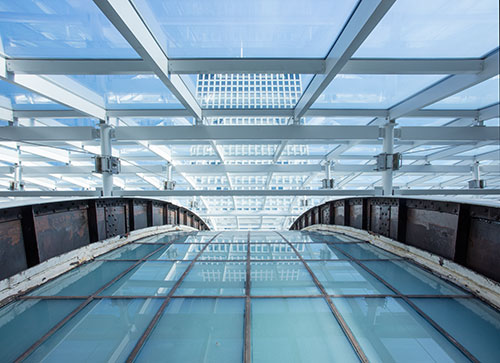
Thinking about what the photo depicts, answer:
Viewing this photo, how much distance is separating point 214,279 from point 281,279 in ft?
3.60

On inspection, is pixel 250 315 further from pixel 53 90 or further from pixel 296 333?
pixel 53 90

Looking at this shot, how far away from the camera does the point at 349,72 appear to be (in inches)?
184

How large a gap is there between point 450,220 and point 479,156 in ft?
48.6

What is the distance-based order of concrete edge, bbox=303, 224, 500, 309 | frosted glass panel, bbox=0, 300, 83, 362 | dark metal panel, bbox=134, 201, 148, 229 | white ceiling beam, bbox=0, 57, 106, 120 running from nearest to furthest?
frosted glass panel, bbox=0, 300, 83, 362, concrete edge, bbox=303, 224, 500, 309, white ceiling beam, bbox=0, 57, 106, 120, dark metal panel, bbox=134, 201, 148, 229

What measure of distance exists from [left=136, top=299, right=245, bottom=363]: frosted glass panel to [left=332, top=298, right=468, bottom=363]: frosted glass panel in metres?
1.31

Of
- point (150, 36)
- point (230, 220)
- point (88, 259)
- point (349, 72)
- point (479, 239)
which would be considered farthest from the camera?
point (230, 220)

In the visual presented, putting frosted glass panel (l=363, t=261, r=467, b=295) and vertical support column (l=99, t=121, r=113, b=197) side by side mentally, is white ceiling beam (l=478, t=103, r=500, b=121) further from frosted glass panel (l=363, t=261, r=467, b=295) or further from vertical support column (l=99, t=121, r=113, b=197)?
vertical support column (l=99, t=121, r=113, b=197)

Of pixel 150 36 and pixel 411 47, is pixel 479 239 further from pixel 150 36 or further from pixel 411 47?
pixel 150 36

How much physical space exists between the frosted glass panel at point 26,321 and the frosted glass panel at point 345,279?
138 inches

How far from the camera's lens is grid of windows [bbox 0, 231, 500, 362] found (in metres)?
2.09

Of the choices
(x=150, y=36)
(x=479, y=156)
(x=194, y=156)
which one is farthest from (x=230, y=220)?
(x=150, y=36)

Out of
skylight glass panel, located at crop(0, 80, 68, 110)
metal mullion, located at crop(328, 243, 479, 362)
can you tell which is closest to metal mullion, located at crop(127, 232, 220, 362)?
metal mullion, located at crop(328, 243, 479, 362)

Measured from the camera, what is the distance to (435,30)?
3.88m

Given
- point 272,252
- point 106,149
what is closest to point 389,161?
point 272,252
